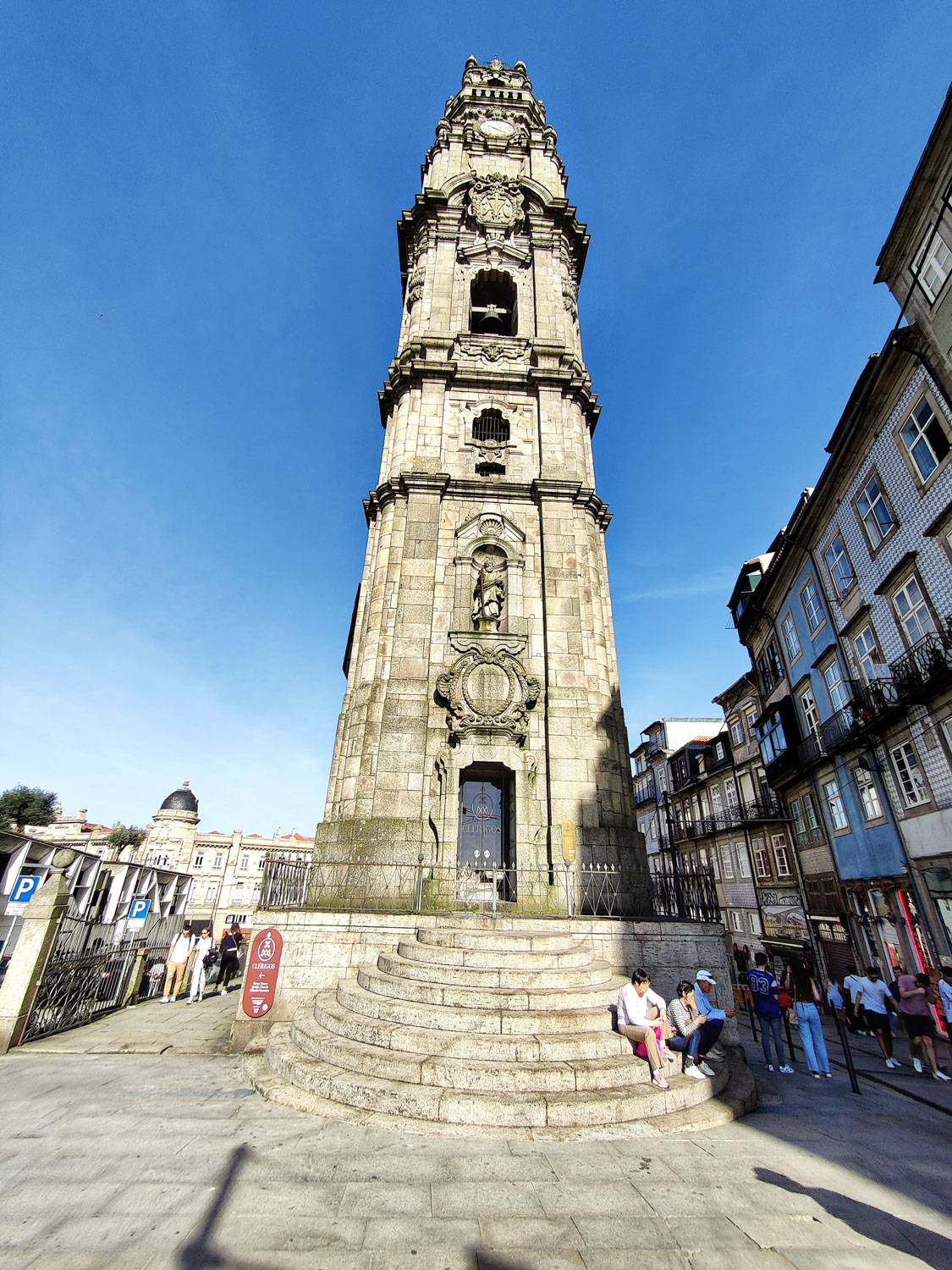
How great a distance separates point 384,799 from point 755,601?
A: 24.3 m

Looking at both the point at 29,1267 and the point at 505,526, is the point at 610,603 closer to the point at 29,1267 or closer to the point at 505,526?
the point at 505,526

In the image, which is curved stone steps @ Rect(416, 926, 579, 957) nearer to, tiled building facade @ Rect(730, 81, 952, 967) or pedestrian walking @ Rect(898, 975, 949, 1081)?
pedestrian walking @ Rect(898, 975, 949, 1081)

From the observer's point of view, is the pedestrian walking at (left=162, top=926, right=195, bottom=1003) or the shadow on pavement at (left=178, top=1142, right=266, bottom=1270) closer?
the shadow on pavement at (left=178, top=1142, right=266, bottom=1270)

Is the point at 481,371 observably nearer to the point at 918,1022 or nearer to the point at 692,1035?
the point at 692,1035

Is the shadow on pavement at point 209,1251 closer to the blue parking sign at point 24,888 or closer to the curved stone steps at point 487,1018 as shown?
the curved stone steps at point 487,1018

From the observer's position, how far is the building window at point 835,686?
21219 millimetres

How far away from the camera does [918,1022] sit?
10039 mm

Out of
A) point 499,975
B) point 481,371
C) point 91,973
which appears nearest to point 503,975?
point 499,975

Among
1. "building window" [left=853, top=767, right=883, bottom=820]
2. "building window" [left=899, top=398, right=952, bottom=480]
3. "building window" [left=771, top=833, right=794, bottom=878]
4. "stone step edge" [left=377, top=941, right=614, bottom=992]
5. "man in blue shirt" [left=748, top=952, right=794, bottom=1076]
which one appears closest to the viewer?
"stone step edge" [left=377, top=941, right=614, bottom=992]

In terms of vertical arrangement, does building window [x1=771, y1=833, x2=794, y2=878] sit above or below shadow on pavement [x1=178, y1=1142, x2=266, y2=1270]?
above

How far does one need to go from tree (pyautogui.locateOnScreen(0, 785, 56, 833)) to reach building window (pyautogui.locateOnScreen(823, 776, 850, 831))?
218 ft

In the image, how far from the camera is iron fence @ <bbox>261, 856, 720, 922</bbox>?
1195 cm

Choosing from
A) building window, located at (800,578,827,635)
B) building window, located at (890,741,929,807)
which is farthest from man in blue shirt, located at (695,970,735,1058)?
building window, located at (800,578,827,635)

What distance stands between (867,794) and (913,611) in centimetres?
696
